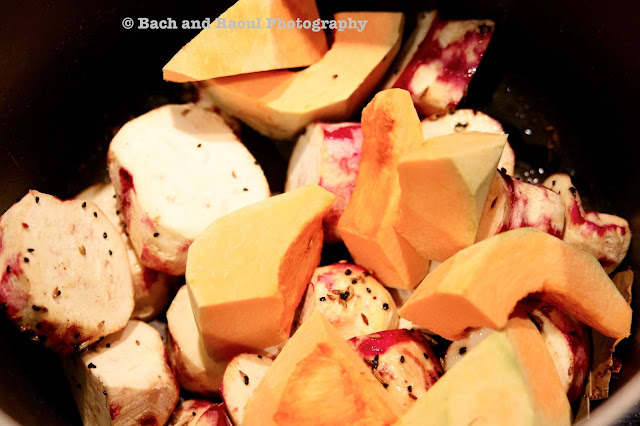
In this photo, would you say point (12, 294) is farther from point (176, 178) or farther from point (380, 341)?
point (380, 341)

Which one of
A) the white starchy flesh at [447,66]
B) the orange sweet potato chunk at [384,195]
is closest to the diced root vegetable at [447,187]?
the orange sweet potato chunk at [384,195]

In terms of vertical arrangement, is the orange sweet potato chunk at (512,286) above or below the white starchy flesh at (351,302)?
above

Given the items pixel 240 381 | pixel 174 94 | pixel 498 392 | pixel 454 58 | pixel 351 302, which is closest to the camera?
pixel 498 392

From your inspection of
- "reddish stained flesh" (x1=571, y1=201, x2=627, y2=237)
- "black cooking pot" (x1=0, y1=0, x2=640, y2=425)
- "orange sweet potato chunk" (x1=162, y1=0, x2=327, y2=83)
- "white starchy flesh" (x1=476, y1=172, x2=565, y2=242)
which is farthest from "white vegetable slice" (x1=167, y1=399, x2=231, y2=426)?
"reddish stained flesh" (x1=571, y1=201, x2=627, y2=237)

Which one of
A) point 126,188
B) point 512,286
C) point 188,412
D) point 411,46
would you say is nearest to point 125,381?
point 188,412

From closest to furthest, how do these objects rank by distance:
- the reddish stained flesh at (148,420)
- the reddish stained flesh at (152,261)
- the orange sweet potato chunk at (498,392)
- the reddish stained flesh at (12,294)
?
the orange sweet potato chunk at (498,392) → the reddish stained flesh at (12,294) → the reddish stained flesh at (148,420) → the reddish stained flesh at (152,261)

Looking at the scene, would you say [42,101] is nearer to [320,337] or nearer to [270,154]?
[270,154]

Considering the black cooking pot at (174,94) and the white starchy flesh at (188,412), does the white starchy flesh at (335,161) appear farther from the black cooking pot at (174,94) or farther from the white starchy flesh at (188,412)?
the white starchy flesh at (188,412)

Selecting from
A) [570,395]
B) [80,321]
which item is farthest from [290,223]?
[570,395]
